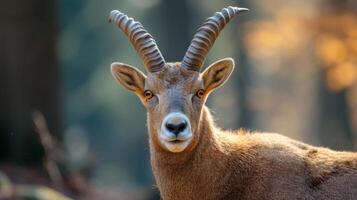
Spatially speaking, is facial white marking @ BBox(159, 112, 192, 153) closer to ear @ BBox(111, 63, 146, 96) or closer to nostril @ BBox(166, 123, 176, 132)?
nostril @ BBox(166, 123, 176, 132)

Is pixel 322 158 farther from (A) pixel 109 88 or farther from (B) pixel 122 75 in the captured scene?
(A) pixel 109 88

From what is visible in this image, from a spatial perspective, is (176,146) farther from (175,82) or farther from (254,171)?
(254,171)

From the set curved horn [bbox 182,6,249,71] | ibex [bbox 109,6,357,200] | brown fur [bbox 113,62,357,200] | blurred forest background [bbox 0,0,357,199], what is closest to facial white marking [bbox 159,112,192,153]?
ibex [bbox 109,6,357,200]

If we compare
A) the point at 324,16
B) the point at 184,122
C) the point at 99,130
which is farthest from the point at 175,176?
the point at 99,130

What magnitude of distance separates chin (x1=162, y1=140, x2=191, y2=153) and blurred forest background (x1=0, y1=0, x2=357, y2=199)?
5498mm

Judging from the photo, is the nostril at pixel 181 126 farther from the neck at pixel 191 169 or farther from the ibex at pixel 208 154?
the neck at pixel 191 169

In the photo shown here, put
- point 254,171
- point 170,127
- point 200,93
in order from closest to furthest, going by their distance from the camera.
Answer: point 170,127 → point 254,171 → point 200,93

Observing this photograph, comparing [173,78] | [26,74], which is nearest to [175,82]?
[173,78]

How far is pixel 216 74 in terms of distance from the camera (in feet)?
43.8

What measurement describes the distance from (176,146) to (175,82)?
3.69 ft

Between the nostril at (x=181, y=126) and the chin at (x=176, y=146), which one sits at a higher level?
the nostril at (x=181, y=126)

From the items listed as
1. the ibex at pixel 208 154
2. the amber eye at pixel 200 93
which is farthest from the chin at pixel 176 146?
the amber eye at pixel 200 93

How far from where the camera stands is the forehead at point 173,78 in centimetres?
1256

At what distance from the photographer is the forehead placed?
12562 mm
